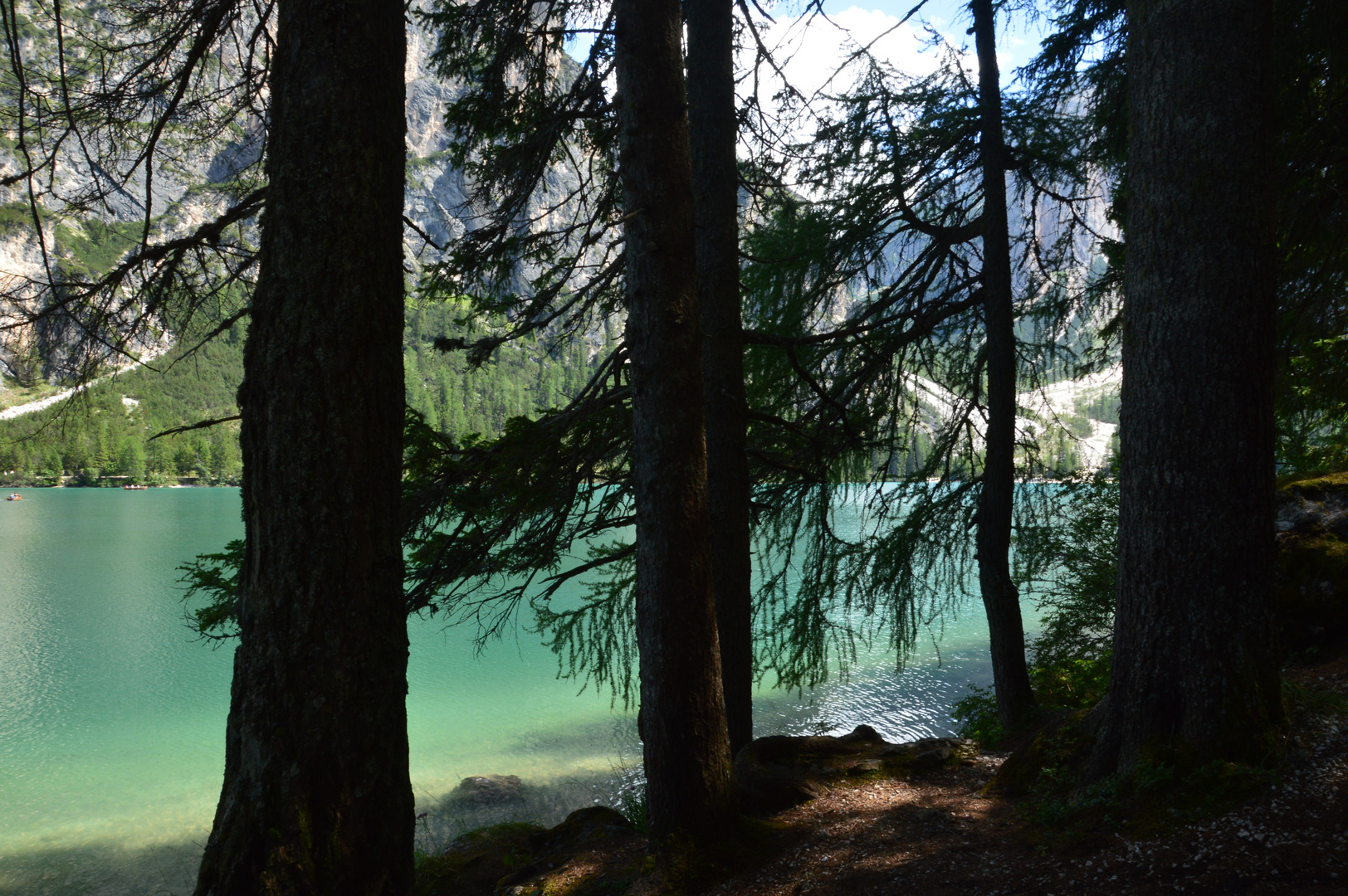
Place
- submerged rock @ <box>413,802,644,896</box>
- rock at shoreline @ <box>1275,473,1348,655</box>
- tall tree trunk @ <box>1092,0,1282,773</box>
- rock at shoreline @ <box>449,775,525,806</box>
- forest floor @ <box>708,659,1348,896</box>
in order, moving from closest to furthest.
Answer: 1. forest floor @ <box>708,659,1348,896</box>
2. tall tree trunk @ <box>1092,0,1282,773</box>
3. submerged rock @ <box>413,802,644,896</box>
4. rock at shoreline @ <box>1275,473,1348,655</box>
5. rock at shoreline @ <box>449,775,525,806</box>

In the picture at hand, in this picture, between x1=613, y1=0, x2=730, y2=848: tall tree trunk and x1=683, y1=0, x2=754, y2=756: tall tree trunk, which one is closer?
x1=613, y1=0, x2=730, y2=848: tall tree trunk

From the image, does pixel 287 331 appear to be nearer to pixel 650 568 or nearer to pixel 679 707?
pixel 650 568

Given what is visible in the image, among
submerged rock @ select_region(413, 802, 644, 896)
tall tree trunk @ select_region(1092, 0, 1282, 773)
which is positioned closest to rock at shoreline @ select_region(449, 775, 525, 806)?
submerged rock @ select_region(413, 802, 644, 896)

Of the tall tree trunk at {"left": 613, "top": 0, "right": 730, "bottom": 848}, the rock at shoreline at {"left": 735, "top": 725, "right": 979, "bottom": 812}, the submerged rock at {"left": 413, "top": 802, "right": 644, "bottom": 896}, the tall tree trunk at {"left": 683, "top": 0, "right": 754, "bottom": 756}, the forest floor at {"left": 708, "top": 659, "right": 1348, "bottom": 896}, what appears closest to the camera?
the forest floor at {"left": 708, "top": 659, "right": 1348, "bottom": 896}

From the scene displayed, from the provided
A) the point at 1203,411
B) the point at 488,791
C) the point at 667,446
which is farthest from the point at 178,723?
the point at 1203,411

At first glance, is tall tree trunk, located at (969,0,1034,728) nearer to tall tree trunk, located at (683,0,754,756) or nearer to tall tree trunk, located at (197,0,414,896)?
tall tree trunk, located at (683,0,754,756)

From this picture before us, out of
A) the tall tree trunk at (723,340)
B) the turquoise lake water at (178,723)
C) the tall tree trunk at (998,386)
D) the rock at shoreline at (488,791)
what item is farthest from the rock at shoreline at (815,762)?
the rock at shoreline at (488,791)

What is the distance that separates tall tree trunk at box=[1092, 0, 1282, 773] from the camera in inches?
95.8

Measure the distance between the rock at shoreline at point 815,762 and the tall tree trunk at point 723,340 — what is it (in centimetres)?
34

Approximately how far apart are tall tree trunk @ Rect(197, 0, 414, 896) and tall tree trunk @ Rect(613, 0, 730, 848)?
122cm

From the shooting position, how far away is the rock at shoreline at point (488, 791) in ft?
31.3

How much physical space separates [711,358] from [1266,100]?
273 centimetres

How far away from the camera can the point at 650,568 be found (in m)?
3.24

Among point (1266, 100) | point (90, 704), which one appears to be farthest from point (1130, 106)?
point (90, 704)
